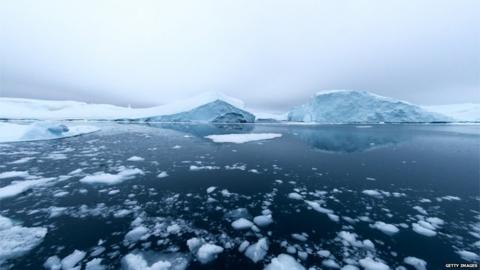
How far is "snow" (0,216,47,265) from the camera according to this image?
2.16 meters

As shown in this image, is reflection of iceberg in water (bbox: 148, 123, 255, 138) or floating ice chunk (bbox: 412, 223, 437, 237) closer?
floating ice chunk (bbox: 412, 223, 437, 237)

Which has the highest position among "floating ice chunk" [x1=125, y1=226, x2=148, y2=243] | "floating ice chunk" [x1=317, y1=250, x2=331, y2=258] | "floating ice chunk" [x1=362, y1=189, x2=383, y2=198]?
"floating ice chunk" [x1=362, y1=189, x2=383, y2=198]

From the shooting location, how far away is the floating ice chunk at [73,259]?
2010mm

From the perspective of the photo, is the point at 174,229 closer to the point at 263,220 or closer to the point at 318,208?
the point at 263,220

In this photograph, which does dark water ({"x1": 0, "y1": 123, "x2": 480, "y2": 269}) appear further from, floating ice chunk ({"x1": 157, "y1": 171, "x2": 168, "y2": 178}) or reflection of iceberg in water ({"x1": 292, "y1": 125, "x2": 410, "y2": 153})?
reflection of iceberg in water ({"x1": 292, "y1": 125, "x2": 410, "y2": 153})

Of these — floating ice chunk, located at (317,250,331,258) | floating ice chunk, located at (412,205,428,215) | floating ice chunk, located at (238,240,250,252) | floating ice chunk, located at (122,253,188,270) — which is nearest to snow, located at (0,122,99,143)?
floating ice chunk, located at (122,253,188,270)

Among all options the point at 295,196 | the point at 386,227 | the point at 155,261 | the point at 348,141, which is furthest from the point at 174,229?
the point at 348,141

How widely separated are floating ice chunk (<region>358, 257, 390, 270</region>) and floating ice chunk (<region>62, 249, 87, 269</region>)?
2843 millimetres

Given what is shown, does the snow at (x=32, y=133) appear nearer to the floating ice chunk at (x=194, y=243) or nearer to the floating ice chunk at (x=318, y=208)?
the floating ice chunk at (x=194, y=243)

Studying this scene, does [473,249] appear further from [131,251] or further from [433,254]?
[131,251]

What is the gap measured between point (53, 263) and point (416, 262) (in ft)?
11.9

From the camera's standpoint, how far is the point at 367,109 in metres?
38.8

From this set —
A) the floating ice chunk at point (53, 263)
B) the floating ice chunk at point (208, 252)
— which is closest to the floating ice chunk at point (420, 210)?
the floating ice chunk at point (208, 252)

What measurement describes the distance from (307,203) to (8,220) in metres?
4.28
